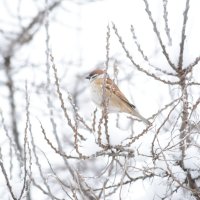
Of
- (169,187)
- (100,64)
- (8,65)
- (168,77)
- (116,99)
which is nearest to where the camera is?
(169,187)

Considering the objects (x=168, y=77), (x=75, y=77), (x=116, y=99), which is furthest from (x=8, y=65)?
(x=168, y=77)

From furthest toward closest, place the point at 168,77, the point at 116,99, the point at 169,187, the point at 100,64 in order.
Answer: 1. the point at 100,64
2. the point at 116,99
3. the point at 168,77
4. the point at 169,187

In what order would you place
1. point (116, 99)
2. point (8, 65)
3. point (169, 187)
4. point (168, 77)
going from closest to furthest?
1. point (169, 187)
2. point (168, 77)
3. point (116, 99)
4. point (8, 65)

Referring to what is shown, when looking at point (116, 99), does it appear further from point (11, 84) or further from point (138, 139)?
point (11, 84)

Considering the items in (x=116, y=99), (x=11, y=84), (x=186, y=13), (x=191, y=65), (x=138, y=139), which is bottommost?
(x=138, y=139)

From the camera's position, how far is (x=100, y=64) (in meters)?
11.6

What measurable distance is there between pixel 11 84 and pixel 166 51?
705 centimetres

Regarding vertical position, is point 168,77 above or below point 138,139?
above

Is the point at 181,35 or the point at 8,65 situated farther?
the point at 8,65

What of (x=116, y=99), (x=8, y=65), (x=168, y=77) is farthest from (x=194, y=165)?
(x=8, y=65)

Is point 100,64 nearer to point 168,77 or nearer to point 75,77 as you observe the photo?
point 75,77

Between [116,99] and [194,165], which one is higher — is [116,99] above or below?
above

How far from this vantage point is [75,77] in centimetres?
1212

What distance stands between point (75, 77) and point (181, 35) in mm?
8321
